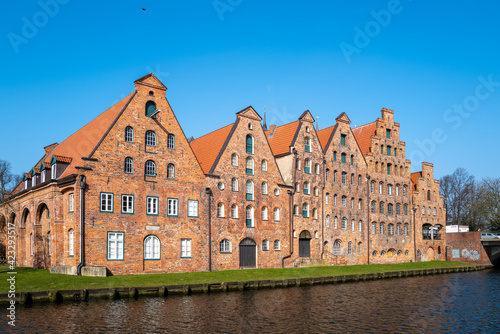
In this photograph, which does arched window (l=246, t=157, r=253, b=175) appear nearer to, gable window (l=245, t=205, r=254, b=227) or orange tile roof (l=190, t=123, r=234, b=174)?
orange tile roof (l=190, t=123, r=234, b=174)

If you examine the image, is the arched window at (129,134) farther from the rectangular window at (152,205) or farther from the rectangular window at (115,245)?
the rectangular window at (115,245)

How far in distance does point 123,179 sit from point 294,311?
18.5 meters

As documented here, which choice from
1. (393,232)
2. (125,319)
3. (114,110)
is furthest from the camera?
(393,232)

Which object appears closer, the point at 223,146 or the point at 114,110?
the point at 114,110

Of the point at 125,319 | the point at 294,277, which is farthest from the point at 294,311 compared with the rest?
the point at 294,277

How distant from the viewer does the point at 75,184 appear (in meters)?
34.6

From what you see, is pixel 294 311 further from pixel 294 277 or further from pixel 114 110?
pixel 114 110

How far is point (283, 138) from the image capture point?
177 feet

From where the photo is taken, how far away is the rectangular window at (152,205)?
3844cm

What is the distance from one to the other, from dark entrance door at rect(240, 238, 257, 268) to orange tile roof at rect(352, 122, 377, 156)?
925 inches

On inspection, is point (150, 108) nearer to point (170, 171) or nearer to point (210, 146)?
point (170, 171)

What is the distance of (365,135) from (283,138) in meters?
15.5

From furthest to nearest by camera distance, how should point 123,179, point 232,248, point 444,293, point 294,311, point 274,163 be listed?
point 274,163 → point 232,248 → point 123,179 → point 444,293 → point 294,311

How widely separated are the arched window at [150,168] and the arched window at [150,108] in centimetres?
395
